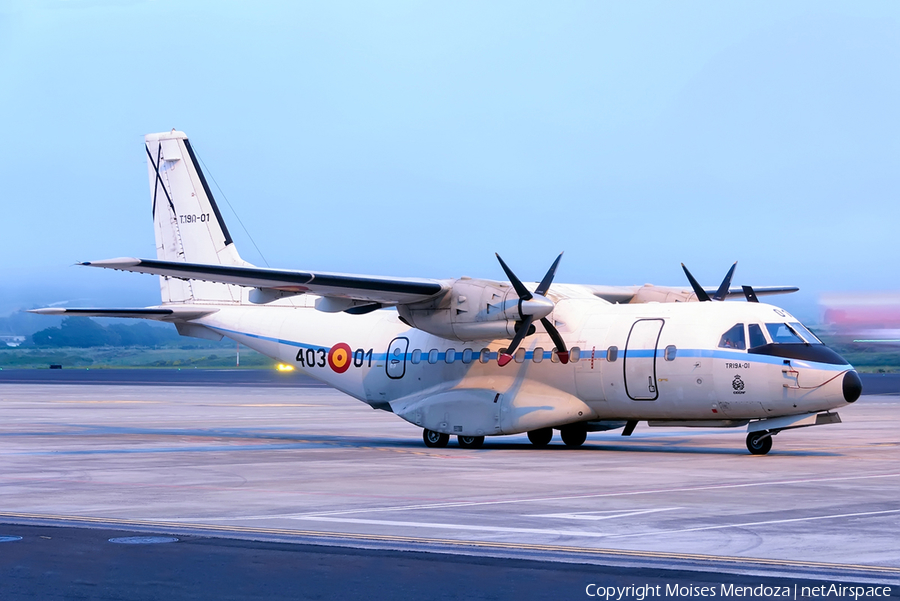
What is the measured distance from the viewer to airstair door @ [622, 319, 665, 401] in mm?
22531

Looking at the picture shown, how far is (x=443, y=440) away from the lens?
25438 millimetres

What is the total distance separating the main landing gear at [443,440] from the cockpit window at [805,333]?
7363 mm

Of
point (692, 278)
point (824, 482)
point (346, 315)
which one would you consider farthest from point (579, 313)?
point (824, 482)

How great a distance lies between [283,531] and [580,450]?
526 inches

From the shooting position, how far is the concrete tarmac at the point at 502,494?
1059 cm

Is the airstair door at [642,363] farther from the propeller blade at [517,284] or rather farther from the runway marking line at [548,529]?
the runway marking line at [548,529]

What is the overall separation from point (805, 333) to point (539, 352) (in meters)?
5.59

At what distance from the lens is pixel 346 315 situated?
2806cm

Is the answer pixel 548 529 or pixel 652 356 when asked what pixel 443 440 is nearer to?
pixel 652 356

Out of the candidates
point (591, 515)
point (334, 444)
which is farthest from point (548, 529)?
point (334, 444)

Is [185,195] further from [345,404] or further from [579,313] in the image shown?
[345,404]

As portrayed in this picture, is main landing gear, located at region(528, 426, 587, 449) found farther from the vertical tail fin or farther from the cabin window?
the vertical tail fin

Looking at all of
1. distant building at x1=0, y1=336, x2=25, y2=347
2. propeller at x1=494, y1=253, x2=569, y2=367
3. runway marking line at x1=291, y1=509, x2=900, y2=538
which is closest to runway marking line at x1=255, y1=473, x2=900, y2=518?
runway marking line at x1=291, y1=509, x2=900, y2=538

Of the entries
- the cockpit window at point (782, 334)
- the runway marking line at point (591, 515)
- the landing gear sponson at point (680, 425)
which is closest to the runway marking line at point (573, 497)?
the runway marking line at point (591, 515)
